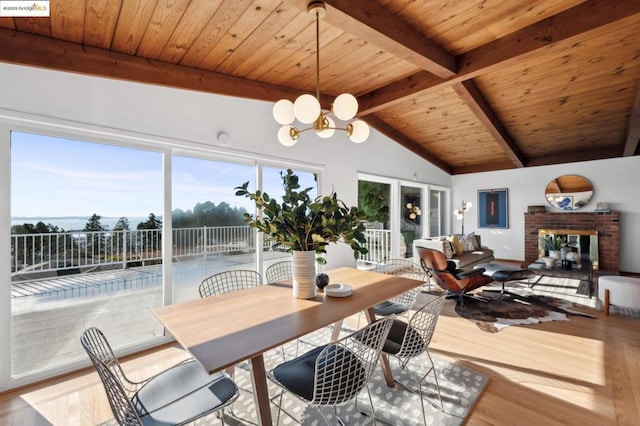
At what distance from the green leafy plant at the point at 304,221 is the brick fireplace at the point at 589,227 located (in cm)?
690

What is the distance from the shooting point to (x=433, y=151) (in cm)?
738

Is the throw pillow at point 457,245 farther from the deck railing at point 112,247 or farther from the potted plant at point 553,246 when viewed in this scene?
the deck railing at point 112,247

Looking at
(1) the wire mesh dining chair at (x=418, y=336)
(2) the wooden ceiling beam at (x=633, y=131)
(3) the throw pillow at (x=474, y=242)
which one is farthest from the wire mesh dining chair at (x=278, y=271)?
(2) the wooden ceiling beam at (x=633, y=131)

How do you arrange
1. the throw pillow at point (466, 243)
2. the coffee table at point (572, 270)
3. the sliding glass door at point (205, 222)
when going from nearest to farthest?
the sliding glass door at point (205, 222)
the coffee table at point (572, 270)
the throw pillow at point (466, 243)

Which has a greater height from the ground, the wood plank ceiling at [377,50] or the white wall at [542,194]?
the wood plank ceiling at [377,50]

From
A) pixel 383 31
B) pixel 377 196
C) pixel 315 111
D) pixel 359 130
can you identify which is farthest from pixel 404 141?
pixel 315 111

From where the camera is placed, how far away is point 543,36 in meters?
2.84

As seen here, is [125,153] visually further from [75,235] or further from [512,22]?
[512,22]

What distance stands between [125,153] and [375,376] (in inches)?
119

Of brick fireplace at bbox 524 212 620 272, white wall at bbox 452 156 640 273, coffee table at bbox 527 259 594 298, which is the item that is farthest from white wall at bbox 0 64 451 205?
brick fireplace at bbox 524 212 620 272

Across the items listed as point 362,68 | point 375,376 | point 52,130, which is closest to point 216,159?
point 52,130

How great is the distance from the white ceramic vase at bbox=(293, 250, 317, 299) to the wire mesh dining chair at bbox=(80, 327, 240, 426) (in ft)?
2.12

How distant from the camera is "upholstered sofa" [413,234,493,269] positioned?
211 inches

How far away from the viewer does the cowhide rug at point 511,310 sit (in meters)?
3.46
